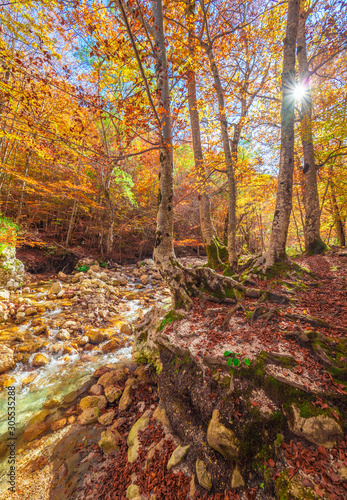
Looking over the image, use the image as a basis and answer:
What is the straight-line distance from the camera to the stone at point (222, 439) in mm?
2326

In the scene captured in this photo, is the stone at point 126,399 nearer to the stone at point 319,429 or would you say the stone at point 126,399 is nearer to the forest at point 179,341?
the forest at point 179,341

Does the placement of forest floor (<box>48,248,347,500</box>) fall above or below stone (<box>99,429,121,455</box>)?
above

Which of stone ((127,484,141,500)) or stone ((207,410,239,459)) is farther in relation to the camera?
stone ((127,484,141,500))

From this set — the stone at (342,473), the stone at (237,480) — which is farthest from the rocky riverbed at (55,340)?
the stone at (342,473)

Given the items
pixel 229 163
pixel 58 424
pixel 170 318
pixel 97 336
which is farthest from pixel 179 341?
pixel 229 163

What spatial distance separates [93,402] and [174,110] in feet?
25.0

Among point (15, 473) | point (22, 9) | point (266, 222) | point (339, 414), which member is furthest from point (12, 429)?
point (266, 222)

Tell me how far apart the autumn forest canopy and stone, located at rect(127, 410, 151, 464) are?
332cm

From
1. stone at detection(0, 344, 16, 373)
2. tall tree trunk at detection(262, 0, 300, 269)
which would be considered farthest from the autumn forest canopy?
stone at detection(0, 344, 16, 373)

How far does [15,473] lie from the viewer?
3.09 meters

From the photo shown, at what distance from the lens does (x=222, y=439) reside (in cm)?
241

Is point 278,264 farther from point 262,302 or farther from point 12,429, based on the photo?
point 12,429

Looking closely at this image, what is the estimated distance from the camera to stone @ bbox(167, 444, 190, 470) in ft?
8.92

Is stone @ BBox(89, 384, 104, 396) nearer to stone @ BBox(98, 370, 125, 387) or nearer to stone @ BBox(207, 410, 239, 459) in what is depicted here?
stone @ BBox(98, 370, 125, 387)
